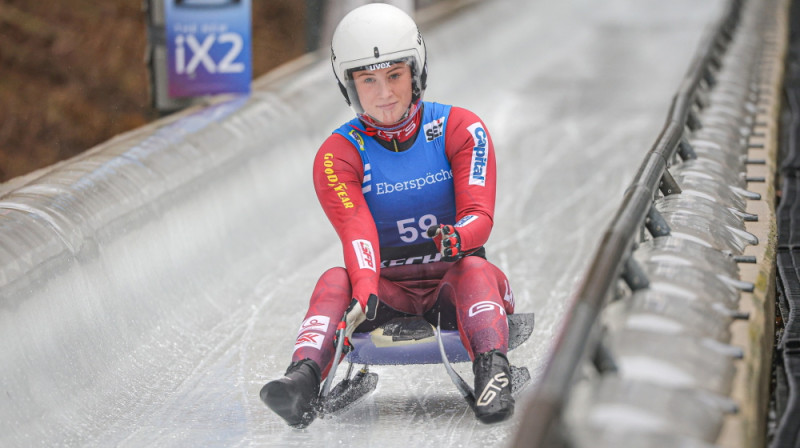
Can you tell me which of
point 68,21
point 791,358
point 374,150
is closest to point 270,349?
point 374,150

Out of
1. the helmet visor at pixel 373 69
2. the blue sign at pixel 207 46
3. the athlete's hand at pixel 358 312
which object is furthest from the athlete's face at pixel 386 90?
the blue sign at pixel 207 46

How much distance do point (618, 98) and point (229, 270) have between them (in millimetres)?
5463

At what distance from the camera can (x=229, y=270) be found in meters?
4.99

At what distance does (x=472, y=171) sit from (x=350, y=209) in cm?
42

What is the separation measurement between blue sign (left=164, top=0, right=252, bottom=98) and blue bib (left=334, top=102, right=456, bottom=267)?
9.78 feet

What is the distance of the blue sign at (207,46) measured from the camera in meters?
6.27

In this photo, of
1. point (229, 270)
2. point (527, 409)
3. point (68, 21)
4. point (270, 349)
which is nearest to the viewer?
point (527, 409)

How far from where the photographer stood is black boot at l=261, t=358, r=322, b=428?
118 inches

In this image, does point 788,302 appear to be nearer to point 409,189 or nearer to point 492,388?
point 492,388

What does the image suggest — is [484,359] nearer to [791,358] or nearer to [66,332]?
[791,358]

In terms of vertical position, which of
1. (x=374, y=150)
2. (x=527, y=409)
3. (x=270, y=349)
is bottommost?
(x=270, y=349)

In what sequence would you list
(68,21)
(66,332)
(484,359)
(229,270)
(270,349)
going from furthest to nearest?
(68,21) → (229,270) → (270,349) → (66,332) → (484,359)

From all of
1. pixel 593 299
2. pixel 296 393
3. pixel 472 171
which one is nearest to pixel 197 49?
pixel 472 171

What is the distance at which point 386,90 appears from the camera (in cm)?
343
